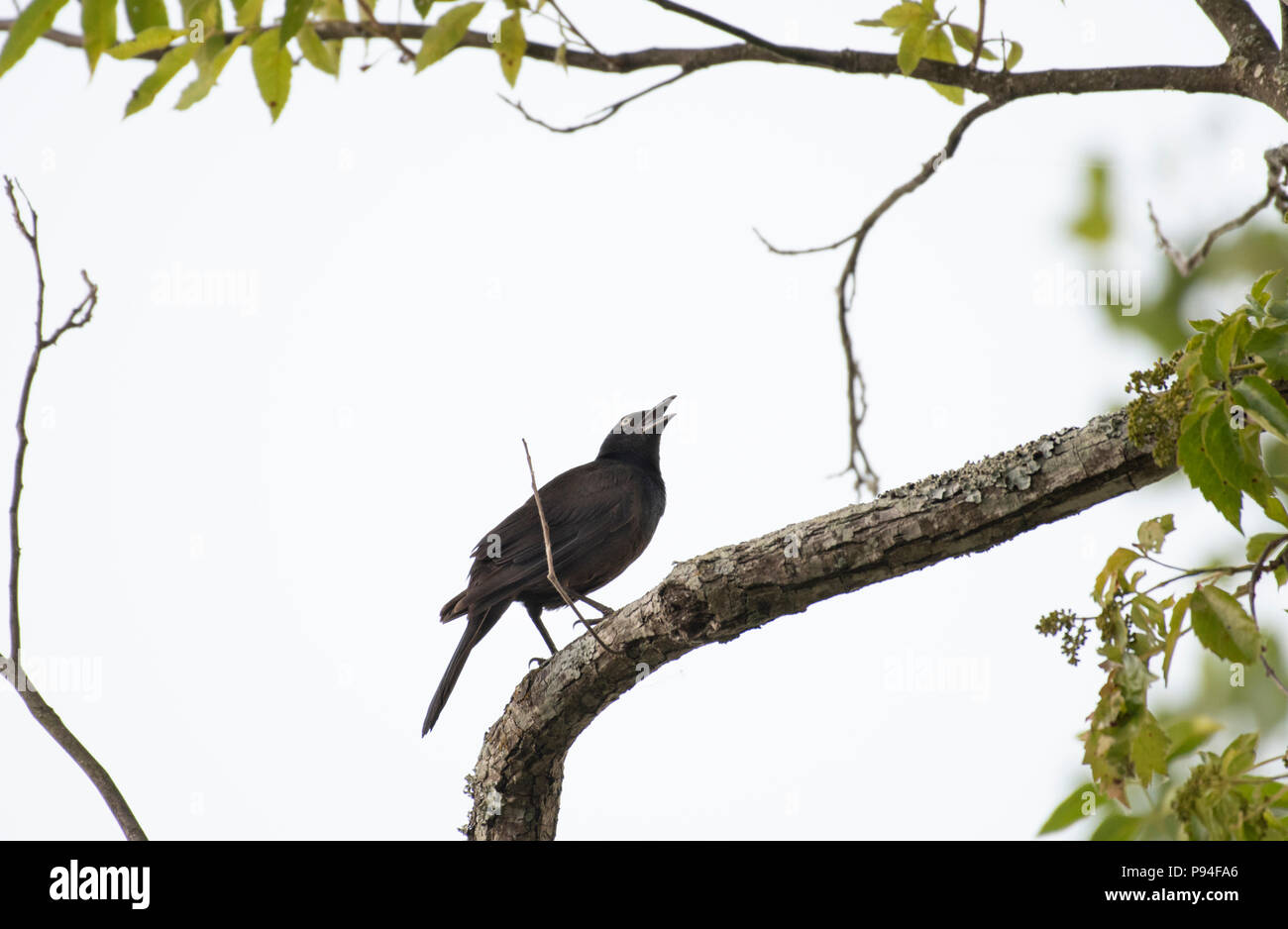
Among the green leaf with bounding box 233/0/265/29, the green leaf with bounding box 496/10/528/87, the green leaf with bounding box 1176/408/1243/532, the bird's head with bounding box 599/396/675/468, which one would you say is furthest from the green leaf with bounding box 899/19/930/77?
the bird's head with bounding box 599/396/675/468

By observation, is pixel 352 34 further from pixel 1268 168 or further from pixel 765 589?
pixel 1268 168

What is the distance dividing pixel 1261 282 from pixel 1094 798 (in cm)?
105

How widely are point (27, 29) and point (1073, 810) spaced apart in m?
2.31

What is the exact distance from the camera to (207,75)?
214 cm

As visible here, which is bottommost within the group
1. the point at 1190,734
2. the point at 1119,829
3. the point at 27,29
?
the point at 1119,829

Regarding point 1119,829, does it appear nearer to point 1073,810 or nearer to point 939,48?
point 1073,810

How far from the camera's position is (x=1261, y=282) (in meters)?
2.08

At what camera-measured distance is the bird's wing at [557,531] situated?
4621 mm

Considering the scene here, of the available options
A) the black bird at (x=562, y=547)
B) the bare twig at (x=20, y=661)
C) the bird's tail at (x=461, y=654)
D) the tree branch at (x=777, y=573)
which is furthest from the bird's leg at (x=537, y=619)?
the bare twig at (x=20, y=661)

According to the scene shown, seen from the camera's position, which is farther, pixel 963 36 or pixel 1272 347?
pixel 963 36

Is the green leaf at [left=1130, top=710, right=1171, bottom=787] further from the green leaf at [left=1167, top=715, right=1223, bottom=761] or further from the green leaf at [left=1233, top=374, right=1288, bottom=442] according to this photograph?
the green leaf at [left=1233, top=374, right=1288, bottom=442]

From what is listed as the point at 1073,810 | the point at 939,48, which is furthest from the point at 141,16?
the point at 1073,810
